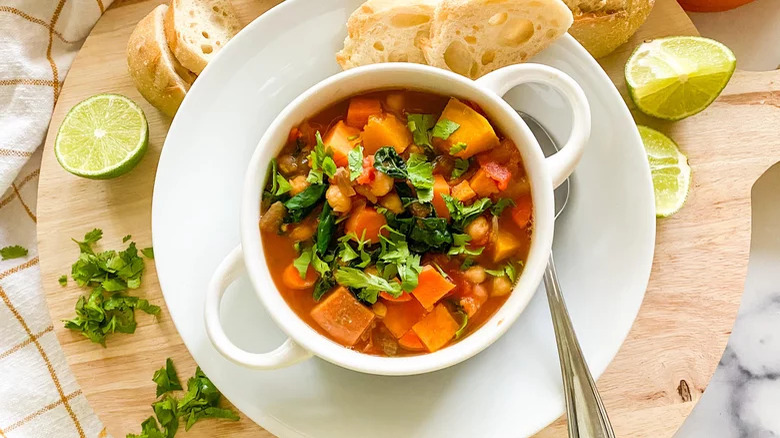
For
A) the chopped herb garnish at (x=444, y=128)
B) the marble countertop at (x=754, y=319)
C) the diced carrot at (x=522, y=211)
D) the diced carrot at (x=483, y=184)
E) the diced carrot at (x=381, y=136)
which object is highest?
the chopped herb garnish at (x=444, y=128)

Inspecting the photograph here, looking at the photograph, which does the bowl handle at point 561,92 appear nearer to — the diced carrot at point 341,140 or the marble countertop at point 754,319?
the diced carrot at point 341,140

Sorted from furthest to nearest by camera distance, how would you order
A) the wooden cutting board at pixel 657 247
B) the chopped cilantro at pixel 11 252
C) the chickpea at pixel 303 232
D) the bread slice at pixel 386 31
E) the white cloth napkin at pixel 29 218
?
the chopped cilantro at pixel 11 252
the white cloth napkin at pixel 29 218
the wooden cutting board at pixel 657 247
the bread slice at pixel 386 31
the chickpea at pixel 303 232

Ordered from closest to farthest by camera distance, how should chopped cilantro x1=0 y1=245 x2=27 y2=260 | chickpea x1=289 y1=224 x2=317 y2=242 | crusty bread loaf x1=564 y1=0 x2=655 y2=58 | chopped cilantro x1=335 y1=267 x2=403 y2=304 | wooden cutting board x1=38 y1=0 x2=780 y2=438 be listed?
chopped cilantro x1=335 y1=267 x2=403 y2=304 < chickpea x1=289 y1=224 x2=317 y2=242 < crusty bread loaf x1=564 y1=0 x2=655 y2=58 < wooden cutting board x1=38 y1=0 x2=780 y2=438 < chopped cilantro x1=0 y1=245 x2=27 y2=260

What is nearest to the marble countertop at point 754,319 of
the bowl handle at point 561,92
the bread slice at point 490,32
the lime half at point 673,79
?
the lime half at point 673,79

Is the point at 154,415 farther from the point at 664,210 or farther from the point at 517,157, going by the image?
the point at 664,210

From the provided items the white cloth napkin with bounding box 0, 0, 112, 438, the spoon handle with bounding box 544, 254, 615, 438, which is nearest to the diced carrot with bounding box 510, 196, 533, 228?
the spoon handle with bounding box 544, 254, 615, 438

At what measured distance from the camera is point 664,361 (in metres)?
2.83

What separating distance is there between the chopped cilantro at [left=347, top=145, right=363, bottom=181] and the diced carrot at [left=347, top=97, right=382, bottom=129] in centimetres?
15

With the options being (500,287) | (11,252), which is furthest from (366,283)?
(11,252)

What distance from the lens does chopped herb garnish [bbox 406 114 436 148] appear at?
2.21 m

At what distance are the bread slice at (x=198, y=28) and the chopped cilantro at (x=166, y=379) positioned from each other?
4.05 ft

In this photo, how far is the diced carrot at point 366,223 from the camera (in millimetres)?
2160

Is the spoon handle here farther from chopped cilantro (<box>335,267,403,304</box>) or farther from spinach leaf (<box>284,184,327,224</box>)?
spinach leaf (<box>284,184,327,224</box>)

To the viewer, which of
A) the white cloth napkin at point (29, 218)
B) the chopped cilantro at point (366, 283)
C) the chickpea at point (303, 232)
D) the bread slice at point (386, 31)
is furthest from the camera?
the white cloth napkin at point (29, 218)
